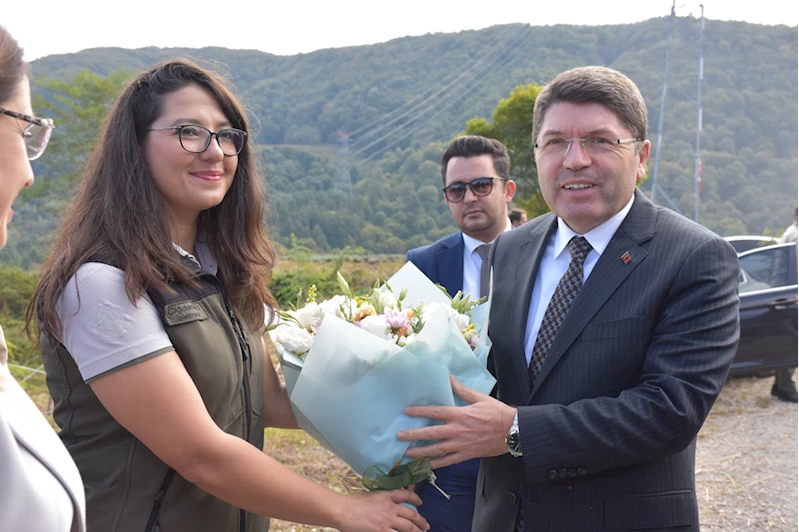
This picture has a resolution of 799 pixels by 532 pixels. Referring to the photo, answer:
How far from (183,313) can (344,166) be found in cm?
4266

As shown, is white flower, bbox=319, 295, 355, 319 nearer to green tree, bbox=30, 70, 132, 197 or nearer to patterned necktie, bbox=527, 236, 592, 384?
patterned necktie, bbox=527, 236, 592, 384

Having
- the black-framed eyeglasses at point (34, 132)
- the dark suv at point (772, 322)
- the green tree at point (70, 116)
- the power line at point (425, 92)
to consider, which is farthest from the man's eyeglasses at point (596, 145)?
the power line at point (425, 92)

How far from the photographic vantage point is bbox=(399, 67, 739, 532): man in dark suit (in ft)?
6.50

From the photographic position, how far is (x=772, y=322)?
7.94m

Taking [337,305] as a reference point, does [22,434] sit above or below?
above

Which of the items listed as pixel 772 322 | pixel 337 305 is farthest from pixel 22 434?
pixel 772 322

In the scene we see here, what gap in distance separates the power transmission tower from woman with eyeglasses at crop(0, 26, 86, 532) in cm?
3757

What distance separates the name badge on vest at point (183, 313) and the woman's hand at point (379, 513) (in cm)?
77

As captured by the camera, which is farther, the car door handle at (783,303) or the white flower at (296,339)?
the car door handle at (783,303)

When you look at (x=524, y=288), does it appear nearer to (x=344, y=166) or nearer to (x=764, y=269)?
(x=764, y=269)

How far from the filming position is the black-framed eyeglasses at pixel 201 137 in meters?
2.17

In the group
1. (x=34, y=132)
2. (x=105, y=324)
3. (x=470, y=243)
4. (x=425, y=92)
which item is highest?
(x=34, y=132)

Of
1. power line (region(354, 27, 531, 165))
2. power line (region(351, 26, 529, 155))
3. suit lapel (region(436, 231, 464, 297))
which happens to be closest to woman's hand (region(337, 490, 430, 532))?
suit lapel (region(436, 231, 464, 297))

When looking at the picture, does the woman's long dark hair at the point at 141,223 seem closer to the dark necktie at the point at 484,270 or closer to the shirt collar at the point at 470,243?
the dark necktie at the point at 484,270
